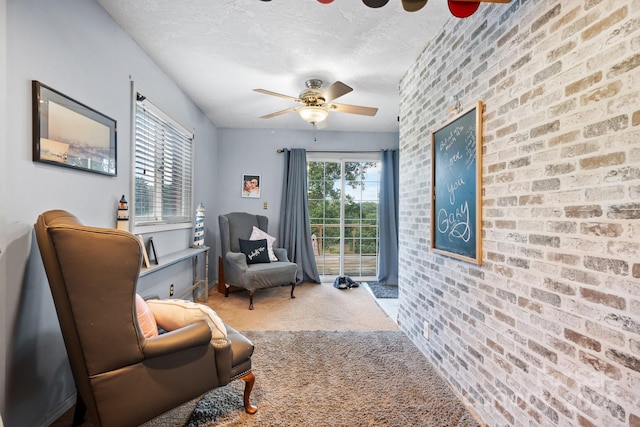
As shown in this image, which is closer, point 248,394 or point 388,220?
point 248,394

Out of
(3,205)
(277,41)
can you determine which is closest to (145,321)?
(3,205)

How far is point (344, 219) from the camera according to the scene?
4879mm

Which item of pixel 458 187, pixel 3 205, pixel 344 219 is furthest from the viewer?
pixel 344 219

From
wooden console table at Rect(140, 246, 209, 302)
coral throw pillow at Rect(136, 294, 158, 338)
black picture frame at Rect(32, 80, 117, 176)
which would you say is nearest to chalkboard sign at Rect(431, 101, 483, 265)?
coral throw pillow at Rect(136, 294, 158, 338)

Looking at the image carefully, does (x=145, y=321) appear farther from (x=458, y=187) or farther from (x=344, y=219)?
(x=344, y=219)

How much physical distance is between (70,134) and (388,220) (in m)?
4.03

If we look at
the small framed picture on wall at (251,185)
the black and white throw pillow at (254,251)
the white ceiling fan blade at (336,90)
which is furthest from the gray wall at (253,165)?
the white ceiling fan blade at (336,90)

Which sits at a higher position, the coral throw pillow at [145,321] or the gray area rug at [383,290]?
the coral throw pillow at [145,321]

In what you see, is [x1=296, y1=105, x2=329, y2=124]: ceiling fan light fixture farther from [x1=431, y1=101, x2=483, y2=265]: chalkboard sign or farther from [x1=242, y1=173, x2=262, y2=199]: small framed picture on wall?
[x1=242, y1=173, x2=262, y2=199]: small framed picture on wall

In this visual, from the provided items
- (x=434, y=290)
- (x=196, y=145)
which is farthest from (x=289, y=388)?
(x=196, y=145)

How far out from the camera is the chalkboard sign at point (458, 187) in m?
1.67

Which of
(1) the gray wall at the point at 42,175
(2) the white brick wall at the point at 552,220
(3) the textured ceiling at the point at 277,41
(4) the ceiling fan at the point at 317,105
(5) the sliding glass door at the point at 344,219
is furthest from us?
(5) the sliding glass door at the point at 344,219

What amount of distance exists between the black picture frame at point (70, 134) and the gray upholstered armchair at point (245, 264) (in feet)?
6.04

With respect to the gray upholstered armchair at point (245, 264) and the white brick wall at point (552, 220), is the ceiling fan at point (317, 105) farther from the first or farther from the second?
the gray upholstered armchair at point (245, 264)
